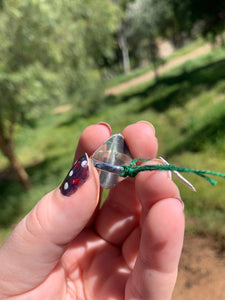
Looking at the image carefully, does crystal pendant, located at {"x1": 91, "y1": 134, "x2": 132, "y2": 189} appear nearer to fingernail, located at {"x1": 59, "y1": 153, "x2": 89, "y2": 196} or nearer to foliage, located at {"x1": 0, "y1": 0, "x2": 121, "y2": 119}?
fingernail, located at {"x1": 59, "y1": 153, "x2": 89, "y2": 196}

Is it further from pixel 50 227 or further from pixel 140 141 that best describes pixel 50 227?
pixel 140 141

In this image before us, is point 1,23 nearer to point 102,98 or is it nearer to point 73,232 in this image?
point 73,232

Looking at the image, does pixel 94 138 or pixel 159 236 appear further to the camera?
pixel 94 138

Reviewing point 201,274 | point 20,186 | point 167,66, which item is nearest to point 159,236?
point 201,274

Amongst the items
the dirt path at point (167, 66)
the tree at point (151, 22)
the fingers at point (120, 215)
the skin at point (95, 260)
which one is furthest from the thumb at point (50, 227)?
the dirt path at point (167, 66)

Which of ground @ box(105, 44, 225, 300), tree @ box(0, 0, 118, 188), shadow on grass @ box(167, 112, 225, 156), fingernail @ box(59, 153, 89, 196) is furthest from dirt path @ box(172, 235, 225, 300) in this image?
tree @ box(0, 0, 118, 188)

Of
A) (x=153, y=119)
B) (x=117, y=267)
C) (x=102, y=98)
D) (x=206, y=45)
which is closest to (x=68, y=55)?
(x=153, y=119)

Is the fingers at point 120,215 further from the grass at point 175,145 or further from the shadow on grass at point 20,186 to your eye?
the shadow on grass at point 20,186

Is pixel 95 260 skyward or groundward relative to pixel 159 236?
groundward
